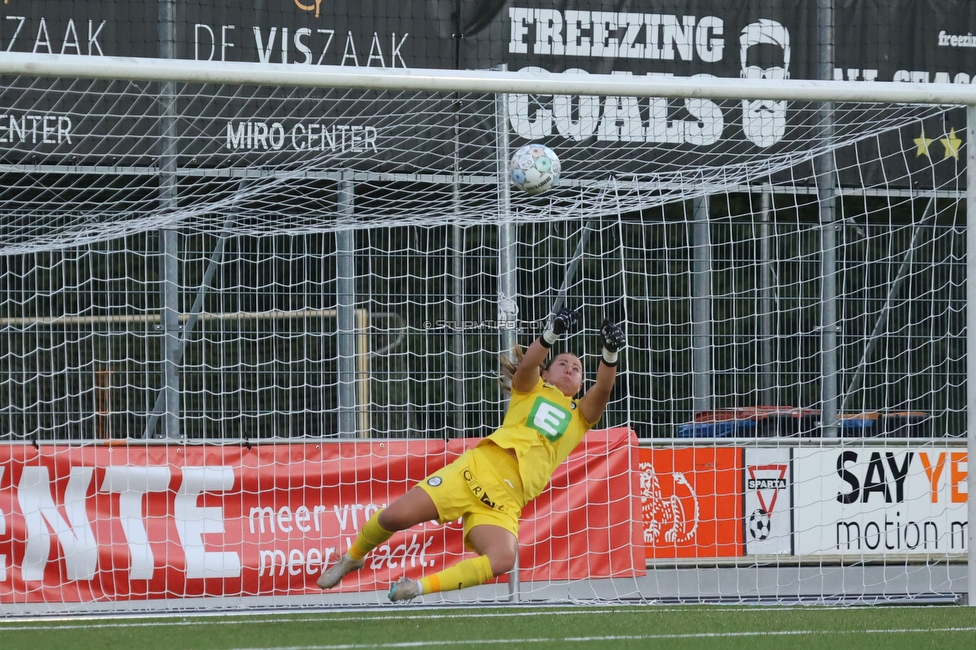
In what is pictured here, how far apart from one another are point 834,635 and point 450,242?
4919mm

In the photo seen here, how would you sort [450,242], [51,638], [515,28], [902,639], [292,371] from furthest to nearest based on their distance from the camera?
[515,28], [450,242], [292,371], [51,638], [902,639]

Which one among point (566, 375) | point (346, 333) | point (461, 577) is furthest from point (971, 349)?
point (346, 333)

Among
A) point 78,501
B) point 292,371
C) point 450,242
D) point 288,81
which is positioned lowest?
point 78,501

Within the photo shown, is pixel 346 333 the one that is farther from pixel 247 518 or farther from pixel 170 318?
pixel 247 518

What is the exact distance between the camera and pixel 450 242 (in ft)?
31.0

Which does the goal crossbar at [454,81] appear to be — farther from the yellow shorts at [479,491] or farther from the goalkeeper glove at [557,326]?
the yellow shorts at [479,491]

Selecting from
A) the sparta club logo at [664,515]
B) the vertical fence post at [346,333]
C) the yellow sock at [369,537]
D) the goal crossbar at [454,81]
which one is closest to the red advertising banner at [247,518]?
the sparta club logo at [664,515]

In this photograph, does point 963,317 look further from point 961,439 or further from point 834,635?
point 834,635

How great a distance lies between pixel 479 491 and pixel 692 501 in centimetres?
270

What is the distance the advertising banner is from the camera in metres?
8.41

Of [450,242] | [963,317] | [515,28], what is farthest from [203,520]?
[963,317]

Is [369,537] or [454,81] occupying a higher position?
[454,81]

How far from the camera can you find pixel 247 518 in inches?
302

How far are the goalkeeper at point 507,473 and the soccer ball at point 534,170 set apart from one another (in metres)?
0.82
